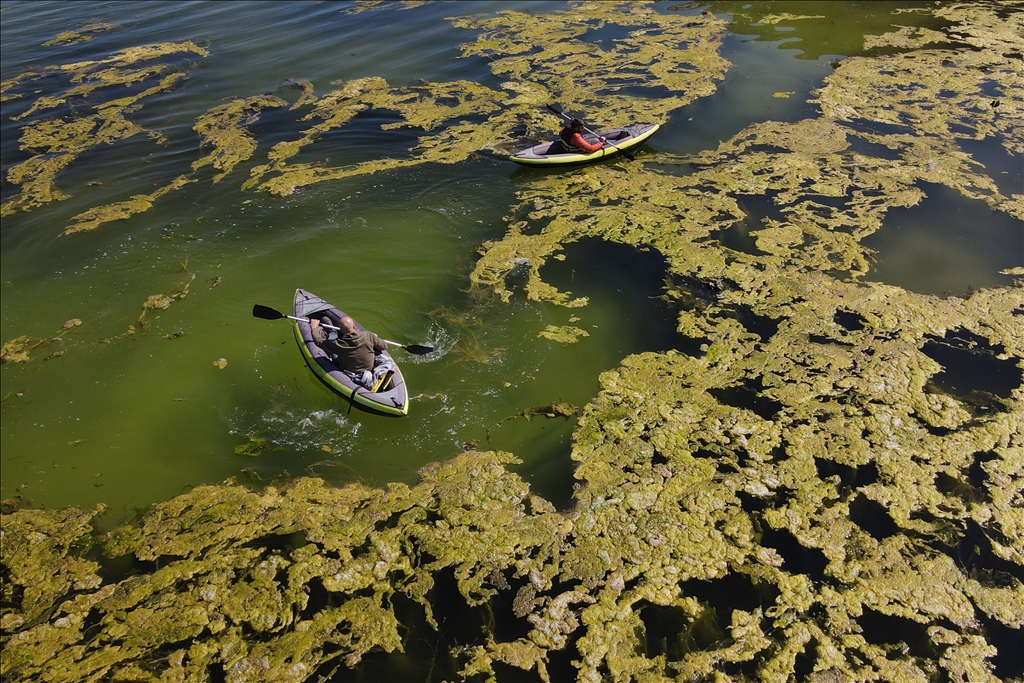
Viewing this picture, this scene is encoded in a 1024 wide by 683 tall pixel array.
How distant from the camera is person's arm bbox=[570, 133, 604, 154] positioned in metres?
8.81

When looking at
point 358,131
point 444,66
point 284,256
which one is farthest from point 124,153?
point 444,66

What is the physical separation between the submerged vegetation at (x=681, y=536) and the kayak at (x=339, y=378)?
2.47ft

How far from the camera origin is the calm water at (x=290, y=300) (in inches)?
219

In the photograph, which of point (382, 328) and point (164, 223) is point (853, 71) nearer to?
point (382, 328)

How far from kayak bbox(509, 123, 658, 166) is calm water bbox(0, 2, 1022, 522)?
330 mm

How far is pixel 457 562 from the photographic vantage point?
4.60 metres

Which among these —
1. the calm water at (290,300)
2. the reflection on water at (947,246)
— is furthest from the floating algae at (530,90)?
the reflection on water at (947,246)

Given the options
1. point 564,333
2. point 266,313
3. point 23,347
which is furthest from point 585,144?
point 23,347

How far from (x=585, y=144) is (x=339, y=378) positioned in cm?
528

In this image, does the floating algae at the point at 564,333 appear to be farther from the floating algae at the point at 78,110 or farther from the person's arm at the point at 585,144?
the floating algae at the point at 78,110

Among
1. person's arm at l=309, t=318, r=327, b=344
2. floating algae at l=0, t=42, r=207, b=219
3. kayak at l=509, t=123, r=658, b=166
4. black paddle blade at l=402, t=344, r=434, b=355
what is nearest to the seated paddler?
person's arm at l=309, t=318, r=327, b=344

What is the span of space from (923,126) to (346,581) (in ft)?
33.5

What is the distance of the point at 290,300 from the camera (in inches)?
286

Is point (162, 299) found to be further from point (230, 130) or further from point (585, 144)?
point (585, 144)
